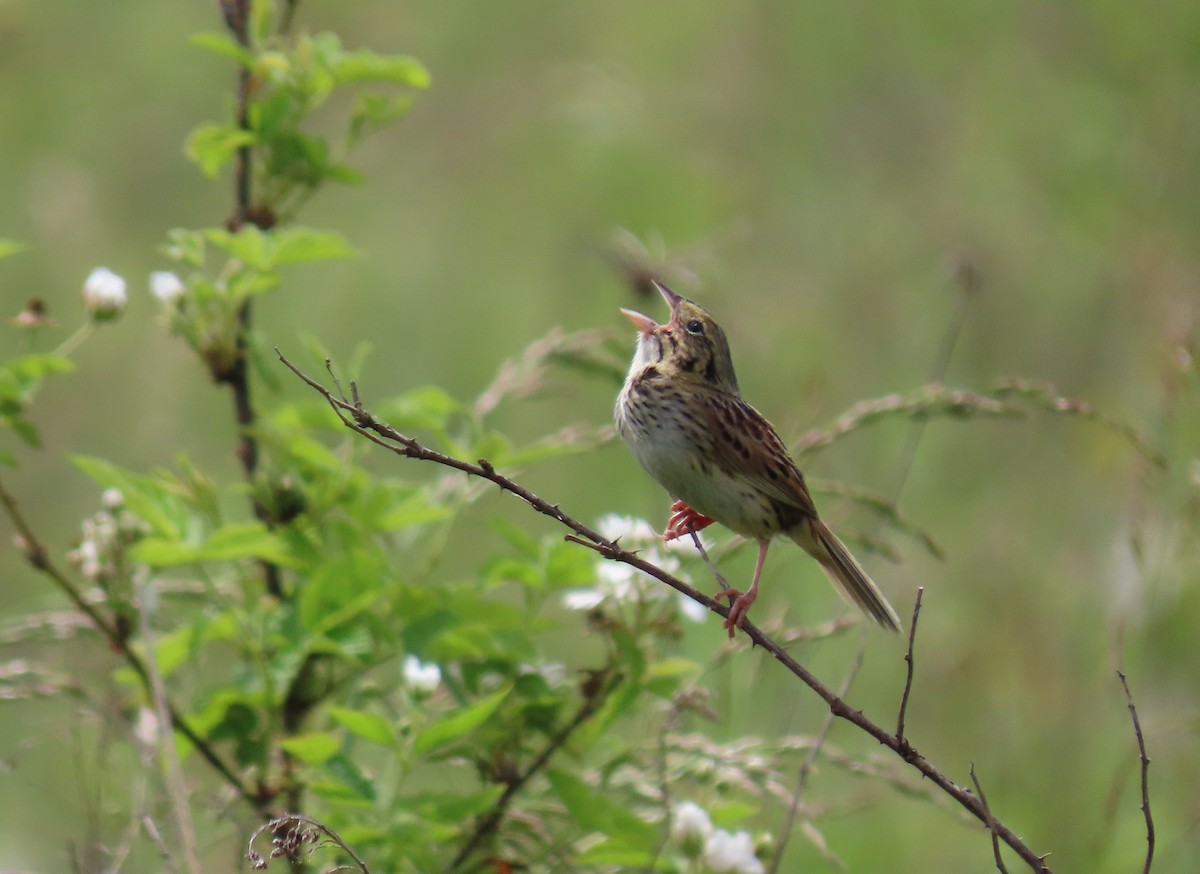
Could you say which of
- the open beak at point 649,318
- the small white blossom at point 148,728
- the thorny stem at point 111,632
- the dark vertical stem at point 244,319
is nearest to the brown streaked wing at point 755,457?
the open beak at point 649,318

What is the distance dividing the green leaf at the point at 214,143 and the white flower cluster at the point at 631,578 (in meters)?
1.13

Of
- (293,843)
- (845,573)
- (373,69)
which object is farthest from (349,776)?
(373,69)

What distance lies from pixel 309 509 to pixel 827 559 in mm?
1149

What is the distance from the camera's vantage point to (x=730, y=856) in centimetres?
291

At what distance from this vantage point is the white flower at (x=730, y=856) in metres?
2.91

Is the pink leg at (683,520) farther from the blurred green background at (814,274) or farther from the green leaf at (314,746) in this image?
the green leaf at (314,746)

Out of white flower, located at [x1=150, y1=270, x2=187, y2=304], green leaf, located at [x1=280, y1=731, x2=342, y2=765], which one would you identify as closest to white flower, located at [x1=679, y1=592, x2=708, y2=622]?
green leaf, located at [x1=280, y1=731, x2=342, y2=765]

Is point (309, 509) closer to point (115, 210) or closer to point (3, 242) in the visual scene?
point (3, 242)

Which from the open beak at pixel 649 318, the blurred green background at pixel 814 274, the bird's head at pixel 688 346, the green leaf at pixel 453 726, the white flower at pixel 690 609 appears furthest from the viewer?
the blurred green background at pixel 814 274

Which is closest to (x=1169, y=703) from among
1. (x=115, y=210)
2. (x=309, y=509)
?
(x=309, y=509)

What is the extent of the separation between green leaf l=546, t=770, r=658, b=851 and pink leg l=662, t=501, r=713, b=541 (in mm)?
592

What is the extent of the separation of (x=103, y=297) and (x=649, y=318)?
47.9 inches

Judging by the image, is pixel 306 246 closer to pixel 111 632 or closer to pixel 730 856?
pixel 111 632

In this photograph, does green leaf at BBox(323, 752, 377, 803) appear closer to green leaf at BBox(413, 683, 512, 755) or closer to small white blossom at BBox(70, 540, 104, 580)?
green leaf at BBox(413, 683, 512, 755)
